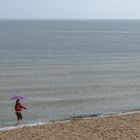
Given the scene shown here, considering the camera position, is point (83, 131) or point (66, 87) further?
point (66, 87)

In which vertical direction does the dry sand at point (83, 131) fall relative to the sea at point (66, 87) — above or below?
below

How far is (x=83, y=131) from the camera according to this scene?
17.4m

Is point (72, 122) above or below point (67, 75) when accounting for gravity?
below

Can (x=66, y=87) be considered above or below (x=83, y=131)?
above

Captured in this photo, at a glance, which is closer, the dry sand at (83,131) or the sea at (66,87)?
the dry sand at (83,131)

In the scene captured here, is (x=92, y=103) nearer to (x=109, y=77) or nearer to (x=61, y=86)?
(x=61, y=86)

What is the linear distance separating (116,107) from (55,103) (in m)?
4.96

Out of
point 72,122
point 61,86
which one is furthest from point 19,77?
point 72,122

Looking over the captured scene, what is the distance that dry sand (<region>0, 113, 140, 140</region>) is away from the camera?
16.4 metres

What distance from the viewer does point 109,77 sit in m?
49.2

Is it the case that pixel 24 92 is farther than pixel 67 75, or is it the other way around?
pixel 67 75

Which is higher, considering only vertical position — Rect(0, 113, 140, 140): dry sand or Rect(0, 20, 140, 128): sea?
Rect(0, 20, 140, 128): sea

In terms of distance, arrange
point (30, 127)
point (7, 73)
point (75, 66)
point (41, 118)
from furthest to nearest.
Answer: point (75, 66)
point (7, 73)
point (41, 118)
point (30, 127)

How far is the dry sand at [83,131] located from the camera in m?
16.4
